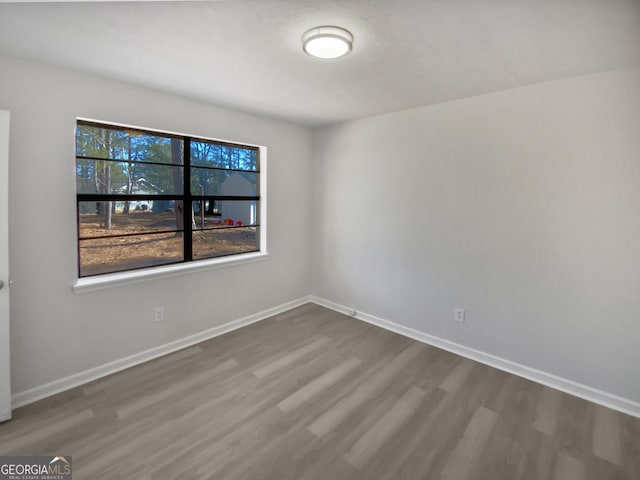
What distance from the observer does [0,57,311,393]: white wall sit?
7.09 feet

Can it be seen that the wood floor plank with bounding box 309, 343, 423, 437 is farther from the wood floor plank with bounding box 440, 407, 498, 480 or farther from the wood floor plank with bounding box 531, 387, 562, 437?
the wood floor plank with bounding box 531, 387, 562, 437

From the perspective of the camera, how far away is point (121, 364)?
106 inches

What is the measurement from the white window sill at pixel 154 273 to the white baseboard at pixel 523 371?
65.6 inches

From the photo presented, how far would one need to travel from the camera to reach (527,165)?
2.57 m

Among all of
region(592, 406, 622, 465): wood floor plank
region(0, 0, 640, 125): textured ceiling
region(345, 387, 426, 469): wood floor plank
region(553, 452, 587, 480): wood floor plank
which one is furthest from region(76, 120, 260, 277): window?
region(592, 406, 622, 465): wood floor plank

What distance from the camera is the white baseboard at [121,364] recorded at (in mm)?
2258

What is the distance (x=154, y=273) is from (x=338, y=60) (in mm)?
2318

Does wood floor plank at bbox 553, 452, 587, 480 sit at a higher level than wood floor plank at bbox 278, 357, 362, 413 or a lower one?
lower

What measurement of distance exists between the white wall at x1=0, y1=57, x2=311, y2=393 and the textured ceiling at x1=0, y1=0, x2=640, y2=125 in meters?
0.19

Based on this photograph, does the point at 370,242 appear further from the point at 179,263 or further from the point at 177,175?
the point at 177,175

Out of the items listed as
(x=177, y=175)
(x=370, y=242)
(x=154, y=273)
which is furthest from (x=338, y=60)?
(x=154, y=273)

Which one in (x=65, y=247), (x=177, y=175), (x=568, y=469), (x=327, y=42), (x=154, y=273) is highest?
(x=327, y=42)

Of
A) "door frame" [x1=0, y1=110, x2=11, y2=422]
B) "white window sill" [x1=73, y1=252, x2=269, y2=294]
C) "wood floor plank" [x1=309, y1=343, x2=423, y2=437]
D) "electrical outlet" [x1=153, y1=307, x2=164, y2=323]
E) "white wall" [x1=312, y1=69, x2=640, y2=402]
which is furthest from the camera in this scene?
"electrical outlet" [x1=153, y1=307, x2=164, y2=323]

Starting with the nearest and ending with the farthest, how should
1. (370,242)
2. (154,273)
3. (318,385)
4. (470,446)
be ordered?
(470,446)
(318,385)
(154,273)
(370,242)
